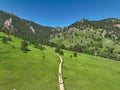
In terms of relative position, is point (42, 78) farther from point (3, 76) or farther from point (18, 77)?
point (3, 76)

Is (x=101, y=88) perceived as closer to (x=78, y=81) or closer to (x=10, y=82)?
(x=78, y=81)

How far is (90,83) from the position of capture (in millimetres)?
70438

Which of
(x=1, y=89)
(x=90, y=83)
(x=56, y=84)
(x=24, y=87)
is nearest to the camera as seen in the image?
(x=1, y=89)

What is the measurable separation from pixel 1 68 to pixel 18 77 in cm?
1313

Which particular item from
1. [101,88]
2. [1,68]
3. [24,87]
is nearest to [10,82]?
[24,87]

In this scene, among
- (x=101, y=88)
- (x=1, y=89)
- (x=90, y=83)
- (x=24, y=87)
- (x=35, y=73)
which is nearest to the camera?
(x=1, y=89)

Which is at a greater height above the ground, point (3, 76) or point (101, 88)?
point (3, 76)

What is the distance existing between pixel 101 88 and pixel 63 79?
1437 cm

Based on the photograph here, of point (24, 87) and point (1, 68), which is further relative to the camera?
point (1, 68)

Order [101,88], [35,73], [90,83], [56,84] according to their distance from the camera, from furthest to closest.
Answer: [35,73] < [90,83] < [101,88] < [56,84]

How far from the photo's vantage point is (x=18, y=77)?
67000 mm

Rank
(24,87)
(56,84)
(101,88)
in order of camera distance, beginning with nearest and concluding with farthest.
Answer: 1. (24,87)
2. (56,84)
3. (101,88)

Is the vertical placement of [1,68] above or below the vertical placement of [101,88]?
above

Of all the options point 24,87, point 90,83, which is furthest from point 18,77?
point 90,83
